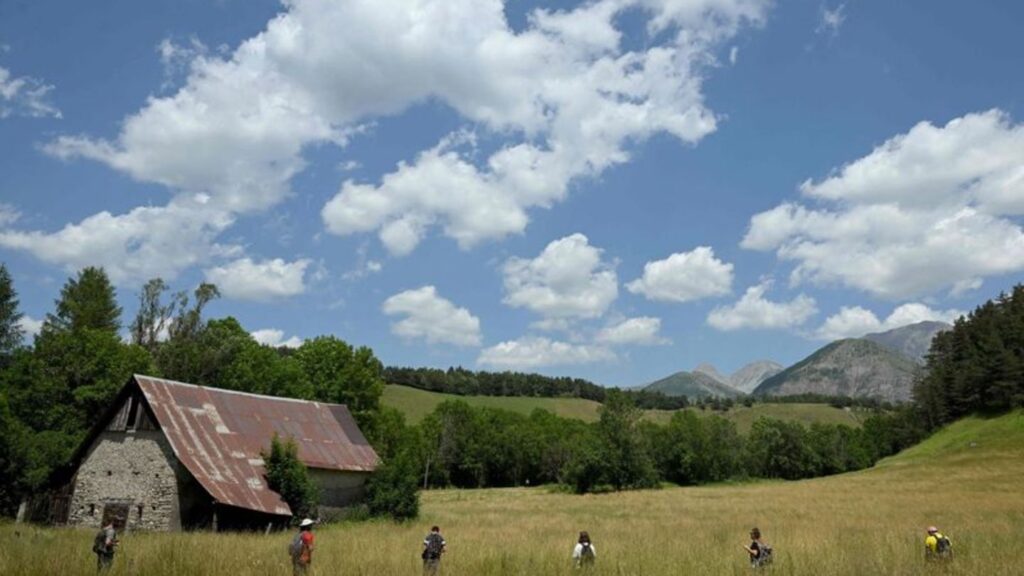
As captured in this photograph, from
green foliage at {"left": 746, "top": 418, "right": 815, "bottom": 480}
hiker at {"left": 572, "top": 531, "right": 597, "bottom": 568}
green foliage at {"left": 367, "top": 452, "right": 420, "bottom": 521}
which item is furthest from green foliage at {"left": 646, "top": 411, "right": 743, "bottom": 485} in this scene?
hiker at {"left": 572, "top": 531, "right": 597, "bottom": 568}

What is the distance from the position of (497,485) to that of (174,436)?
73.8 m

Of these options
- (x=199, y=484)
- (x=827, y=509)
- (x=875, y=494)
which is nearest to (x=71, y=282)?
(x=199, y=484)

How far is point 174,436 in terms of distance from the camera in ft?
98.3

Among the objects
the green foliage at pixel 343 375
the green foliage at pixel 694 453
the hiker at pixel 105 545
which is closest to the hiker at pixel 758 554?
→ the hiker at pixel 105 545

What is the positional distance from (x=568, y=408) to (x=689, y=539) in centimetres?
13395

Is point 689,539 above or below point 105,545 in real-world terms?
below

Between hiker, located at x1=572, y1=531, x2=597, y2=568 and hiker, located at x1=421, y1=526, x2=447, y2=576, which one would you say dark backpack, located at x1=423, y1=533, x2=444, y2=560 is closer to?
hiker, located at x1=421, y1=526, x2=447, y2=576

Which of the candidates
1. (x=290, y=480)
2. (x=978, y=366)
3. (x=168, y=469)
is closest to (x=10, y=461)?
(x=168, y=469)

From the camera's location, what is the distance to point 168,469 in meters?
29.6

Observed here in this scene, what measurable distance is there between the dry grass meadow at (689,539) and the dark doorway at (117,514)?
18.7ft

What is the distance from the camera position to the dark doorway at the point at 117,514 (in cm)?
2952

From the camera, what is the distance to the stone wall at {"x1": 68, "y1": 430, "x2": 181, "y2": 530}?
29250 millimetres

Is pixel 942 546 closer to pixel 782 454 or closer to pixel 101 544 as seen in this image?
pixel 101 544

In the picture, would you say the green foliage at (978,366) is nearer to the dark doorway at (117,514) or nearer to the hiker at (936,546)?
the hiker at (936,546)
